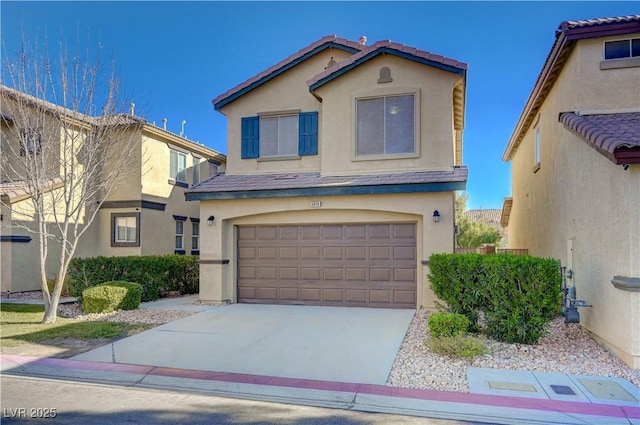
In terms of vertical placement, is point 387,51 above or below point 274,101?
above

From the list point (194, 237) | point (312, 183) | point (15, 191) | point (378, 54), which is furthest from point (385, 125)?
point (15, 191)

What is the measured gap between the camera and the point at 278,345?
8227 mm

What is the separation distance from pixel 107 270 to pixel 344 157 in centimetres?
824

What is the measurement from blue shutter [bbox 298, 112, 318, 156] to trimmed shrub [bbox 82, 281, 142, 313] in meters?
6.35

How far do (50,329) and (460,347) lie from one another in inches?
344

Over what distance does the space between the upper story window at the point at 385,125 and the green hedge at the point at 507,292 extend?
4.69 meters

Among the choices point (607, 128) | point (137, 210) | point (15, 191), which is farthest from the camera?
point (137, 210)

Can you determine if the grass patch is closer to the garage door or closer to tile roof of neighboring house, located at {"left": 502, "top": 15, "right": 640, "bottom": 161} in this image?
the garage door

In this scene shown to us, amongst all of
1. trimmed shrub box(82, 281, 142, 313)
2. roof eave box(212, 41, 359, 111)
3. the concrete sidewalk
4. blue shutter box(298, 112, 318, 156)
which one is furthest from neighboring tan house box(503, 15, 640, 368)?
trimmed shrub box(82, 281, 142, 313)

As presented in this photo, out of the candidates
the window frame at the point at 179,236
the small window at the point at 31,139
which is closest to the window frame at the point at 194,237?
the window frame at the point at 179,236

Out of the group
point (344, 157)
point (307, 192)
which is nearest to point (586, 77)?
point (344, 157)

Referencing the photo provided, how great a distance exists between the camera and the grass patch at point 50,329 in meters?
9.04

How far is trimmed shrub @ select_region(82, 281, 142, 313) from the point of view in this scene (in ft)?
37.7

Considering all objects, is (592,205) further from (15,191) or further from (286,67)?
(15,191)
